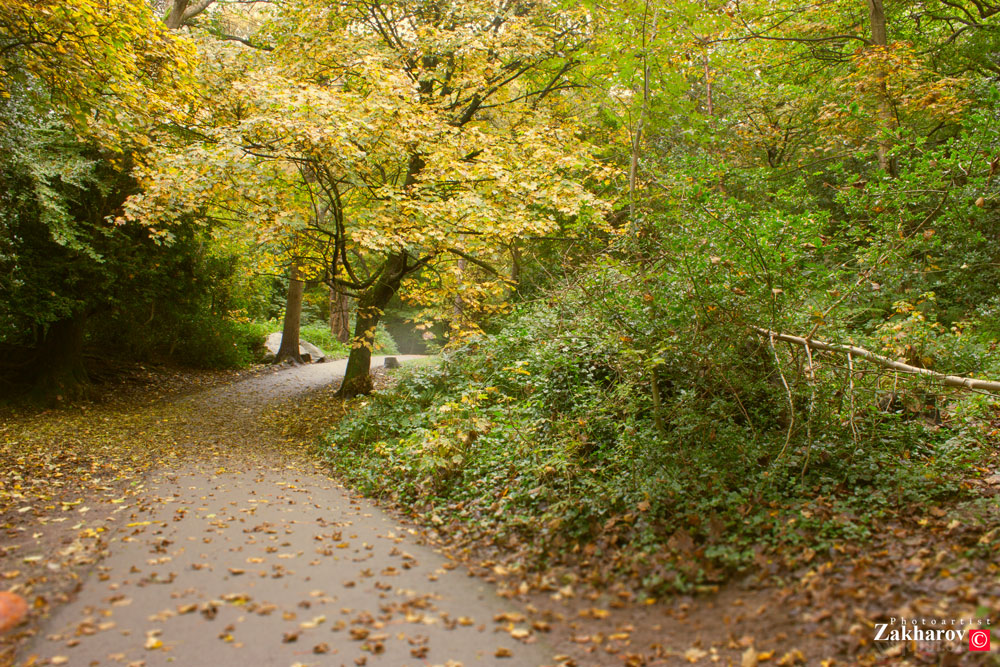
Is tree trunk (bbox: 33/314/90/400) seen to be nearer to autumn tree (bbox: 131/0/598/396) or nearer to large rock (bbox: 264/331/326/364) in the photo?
autumn tree (bbox: 131/0/598/396)

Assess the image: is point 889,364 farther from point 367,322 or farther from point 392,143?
point 367,322

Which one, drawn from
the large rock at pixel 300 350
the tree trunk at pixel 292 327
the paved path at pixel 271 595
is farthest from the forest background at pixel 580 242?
the large rock at pixel 300 350

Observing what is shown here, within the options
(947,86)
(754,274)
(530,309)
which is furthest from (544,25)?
(754,274)

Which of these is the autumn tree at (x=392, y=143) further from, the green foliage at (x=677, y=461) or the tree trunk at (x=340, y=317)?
the tree trunk at (x=340, y=317)

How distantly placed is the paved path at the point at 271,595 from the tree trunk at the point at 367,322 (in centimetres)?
596

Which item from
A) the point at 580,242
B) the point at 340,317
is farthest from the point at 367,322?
the point at 340,317

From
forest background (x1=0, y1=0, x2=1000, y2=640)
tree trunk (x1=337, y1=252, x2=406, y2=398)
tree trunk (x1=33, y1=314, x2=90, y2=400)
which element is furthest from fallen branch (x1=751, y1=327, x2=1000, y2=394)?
tree trunk (x1=33, y1=314, x2=90, y2=400)

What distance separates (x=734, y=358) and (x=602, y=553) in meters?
2.14

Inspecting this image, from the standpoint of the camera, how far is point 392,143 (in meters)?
9.08

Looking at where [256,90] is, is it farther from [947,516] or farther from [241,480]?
→ [947,516]

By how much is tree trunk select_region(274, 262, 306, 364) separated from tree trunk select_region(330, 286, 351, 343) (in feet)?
14.3

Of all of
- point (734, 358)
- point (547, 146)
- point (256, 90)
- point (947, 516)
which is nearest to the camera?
point (947, 516)

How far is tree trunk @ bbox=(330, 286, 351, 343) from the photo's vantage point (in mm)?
25062

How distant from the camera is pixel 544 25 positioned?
11945 mm
